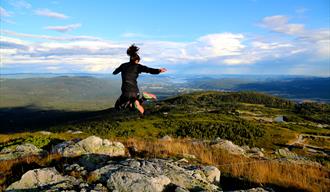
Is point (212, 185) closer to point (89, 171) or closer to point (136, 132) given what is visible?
point (89, 171)

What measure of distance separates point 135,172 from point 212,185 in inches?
95.5

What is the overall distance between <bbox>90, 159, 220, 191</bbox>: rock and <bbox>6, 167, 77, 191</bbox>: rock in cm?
81

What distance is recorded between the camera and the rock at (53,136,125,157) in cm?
1486

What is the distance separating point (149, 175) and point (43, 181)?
3.09 meters

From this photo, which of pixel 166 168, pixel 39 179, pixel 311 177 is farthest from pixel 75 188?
pixel 311 177

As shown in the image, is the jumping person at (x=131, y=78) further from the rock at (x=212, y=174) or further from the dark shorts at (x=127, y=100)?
the rock at (x=212, y=174)

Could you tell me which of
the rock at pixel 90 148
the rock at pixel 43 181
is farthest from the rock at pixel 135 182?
the rock at pixel 90 148

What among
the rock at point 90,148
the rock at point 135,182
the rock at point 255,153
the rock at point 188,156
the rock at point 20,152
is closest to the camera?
the rock at point 135,182

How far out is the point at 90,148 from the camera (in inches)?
609

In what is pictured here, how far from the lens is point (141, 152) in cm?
1521

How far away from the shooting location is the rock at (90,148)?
585 inches

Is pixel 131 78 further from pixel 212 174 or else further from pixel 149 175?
pixel 149 175

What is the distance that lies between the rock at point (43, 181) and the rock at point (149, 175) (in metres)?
0.81

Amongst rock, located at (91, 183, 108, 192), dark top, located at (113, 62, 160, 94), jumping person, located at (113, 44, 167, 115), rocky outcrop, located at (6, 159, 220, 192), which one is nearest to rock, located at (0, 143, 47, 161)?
jumping person, located at (113, 44, 167, 115)
